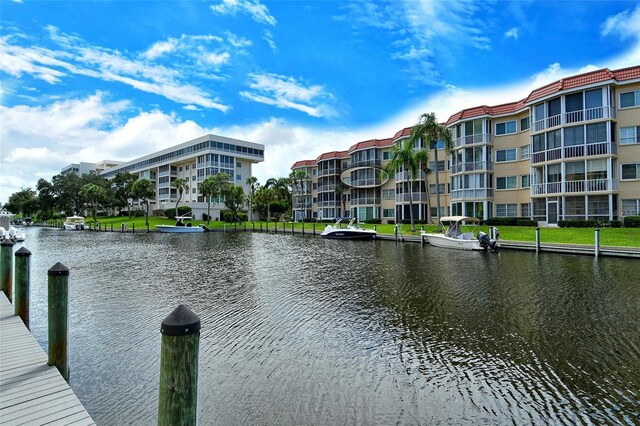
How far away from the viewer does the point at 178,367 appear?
322 cm

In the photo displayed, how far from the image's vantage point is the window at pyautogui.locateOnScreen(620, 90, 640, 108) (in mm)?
33656

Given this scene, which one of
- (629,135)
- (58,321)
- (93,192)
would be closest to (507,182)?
(629,135)

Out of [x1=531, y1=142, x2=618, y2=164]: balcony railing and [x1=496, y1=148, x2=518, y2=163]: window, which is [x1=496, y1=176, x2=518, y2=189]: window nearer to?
[x1=496, y1=148, x2=518, y2=163]: window

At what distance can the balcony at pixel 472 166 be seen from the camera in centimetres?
4478

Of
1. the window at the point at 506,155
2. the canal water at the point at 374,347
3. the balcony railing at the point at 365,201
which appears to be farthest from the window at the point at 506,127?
the canal water at the point at 374,347

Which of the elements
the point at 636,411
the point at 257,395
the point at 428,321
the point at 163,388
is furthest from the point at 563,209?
the point at 163,388

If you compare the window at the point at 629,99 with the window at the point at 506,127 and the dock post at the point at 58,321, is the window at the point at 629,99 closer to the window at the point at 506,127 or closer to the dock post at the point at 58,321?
the window at the point at 506,127

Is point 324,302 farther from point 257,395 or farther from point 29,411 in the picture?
point 29,411

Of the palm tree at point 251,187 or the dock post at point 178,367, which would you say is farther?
the palm tree at point 251,187

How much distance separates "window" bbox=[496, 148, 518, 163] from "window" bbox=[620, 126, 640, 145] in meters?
10.6

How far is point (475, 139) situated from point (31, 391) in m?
48.2

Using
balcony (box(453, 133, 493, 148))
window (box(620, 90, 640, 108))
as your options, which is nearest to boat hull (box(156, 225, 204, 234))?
balcony (box(453, 133, 493, 148))

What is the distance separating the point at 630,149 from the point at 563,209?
7.60 m

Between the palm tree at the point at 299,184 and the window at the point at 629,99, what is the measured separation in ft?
179
